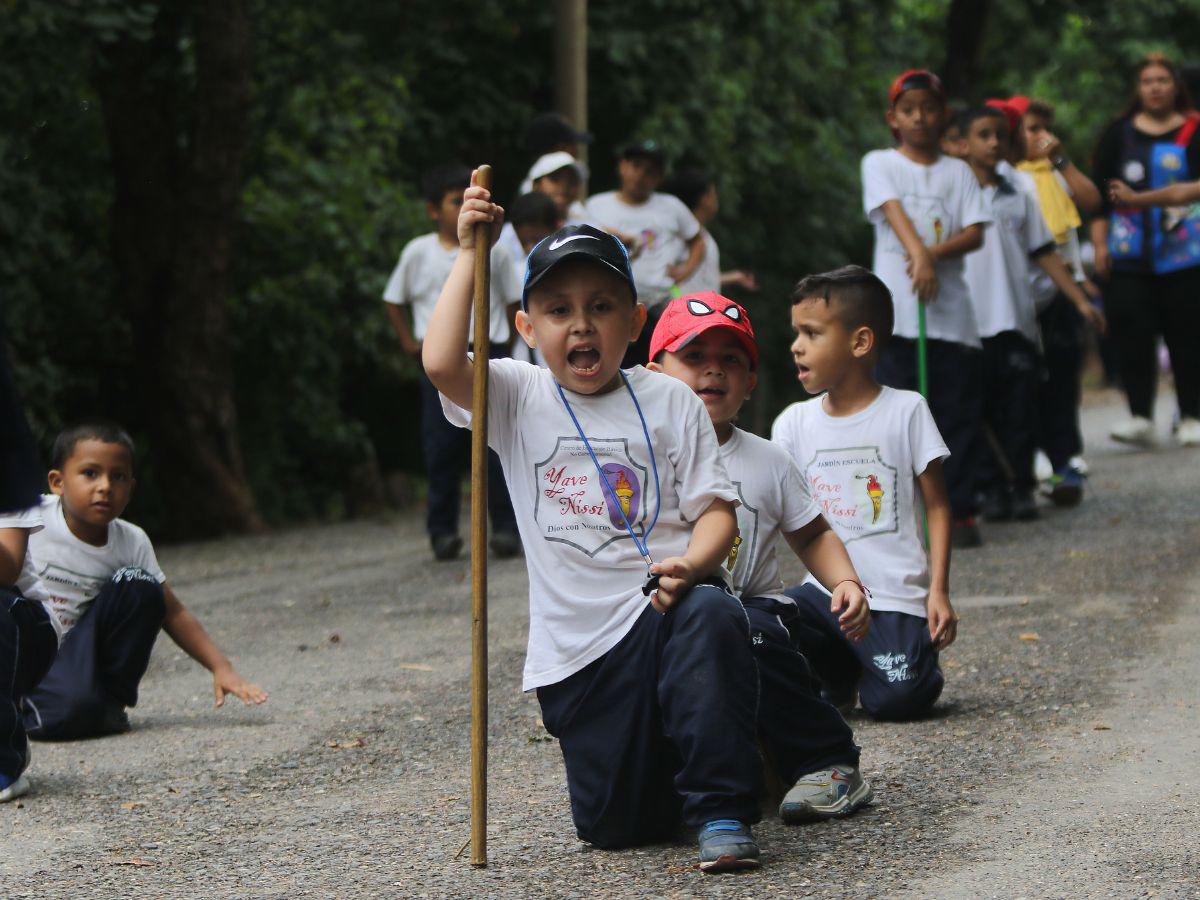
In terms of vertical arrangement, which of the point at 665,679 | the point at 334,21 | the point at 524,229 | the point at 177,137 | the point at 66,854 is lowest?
the point at 66,854

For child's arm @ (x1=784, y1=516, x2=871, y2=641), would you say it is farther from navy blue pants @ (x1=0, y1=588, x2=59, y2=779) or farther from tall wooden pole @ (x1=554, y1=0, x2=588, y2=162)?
tall wooden pole @ (x1=554, y1=0, x2=588, y2=162)

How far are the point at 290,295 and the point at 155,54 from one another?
7.74 ft

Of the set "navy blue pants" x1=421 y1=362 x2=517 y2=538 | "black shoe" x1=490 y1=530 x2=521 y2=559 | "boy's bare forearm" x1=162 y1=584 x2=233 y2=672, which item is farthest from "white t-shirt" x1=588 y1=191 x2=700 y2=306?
"boy's bare forearm" x1=162 y1=584 x2=233 y2=672

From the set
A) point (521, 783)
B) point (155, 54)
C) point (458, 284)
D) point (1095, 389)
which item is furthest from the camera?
point (1095, 389)

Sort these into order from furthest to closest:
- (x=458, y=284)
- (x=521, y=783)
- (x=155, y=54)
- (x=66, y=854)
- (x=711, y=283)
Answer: (x=155, y=54) < (x=711, y=283) < (x=521, y=783) < (x=66, y=854) < (x=458, y=284)

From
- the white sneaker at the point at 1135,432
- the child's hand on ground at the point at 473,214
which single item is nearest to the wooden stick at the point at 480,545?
the child's hand on ground at the point at 473,214

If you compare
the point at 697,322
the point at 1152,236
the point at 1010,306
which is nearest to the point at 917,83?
the point at 1010,306

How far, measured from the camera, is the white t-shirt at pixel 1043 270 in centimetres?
1002

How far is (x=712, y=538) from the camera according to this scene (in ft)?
12.9

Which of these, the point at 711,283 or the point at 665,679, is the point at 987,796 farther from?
the point at 711,283

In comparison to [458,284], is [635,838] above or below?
below

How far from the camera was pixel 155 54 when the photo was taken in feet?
42.7

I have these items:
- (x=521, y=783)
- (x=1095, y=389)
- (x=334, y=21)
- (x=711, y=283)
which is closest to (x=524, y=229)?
(x=711, y=283)

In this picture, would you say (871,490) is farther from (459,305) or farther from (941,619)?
(459,305)
